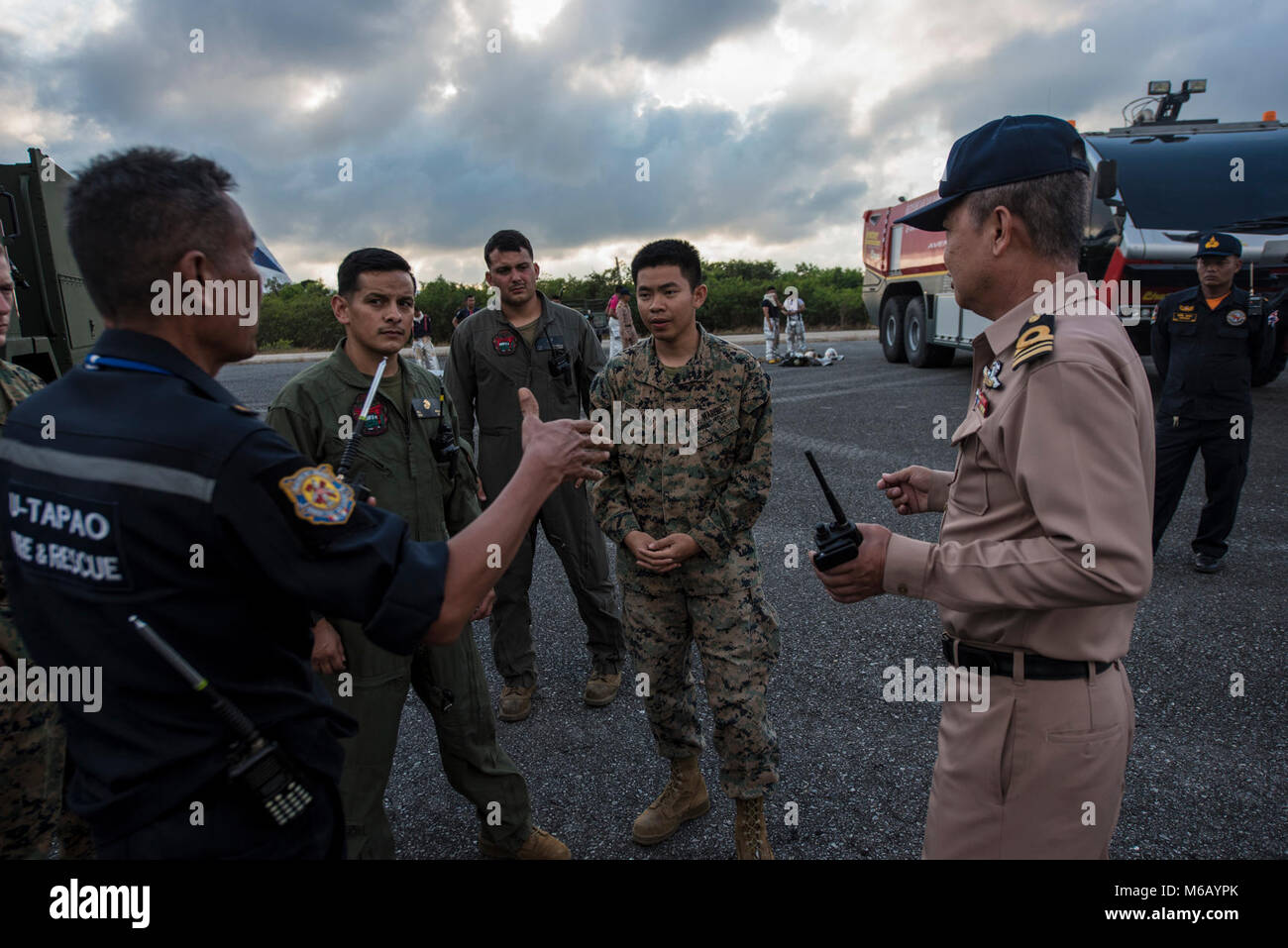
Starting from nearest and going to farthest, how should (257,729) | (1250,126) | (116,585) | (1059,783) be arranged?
(116,585) < (257,729) < (1059,783) < (1250,126)

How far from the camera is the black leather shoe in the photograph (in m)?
4.64

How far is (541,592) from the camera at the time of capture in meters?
4.95

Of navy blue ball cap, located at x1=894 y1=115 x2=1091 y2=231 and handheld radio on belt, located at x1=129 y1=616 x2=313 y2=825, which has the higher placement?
navy blue ball cap, located at x1=894 y1=115 x2=1091 y2=231

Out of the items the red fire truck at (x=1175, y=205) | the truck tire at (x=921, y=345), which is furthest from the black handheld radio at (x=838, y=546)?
the truck tire at (x=921, y=345)

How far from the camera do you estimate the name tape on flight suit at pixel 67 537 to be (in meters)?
1.13

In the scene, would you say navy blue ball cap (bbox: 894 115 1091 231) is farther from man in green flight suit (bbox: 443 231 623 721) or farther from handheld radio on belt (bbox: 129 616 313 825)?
man in green flight suit (bbox: 443 231 623 721)

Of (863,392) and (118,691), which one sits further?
(863,392)

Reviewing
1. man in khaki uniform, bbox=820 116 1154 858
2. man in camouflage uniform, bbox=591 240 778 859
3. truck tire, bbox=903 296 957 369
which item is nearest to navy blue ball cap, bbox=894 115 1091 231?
man in khaki uniform, bbox=820 116 1154 858

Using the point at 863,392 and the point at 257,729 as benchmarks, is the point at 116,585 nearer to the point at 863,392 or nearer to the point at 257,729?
the point at 257,729

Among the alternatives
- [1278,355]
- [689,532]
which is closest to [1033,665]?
[689,532]

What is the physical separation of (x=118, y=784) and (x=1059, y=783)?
1639 millimetres

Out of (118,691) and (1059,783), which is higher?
(118,691)

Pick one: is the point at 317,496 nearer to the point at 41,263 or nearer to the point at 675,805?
the point at 675,805
